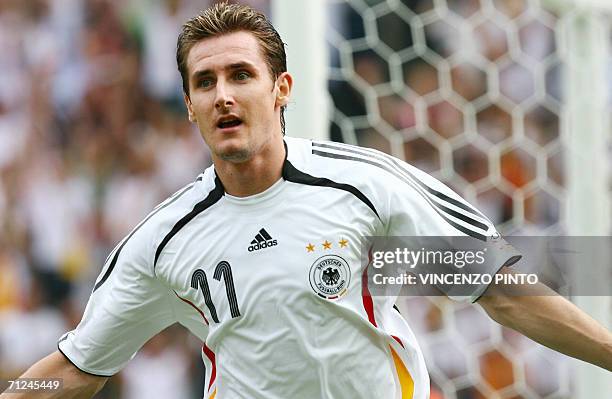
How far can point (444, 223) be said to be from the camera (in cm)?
256

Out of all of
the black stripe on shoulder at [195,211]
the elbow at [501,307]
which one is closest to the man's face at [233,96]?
the black stripe on shoulder at [195,211]

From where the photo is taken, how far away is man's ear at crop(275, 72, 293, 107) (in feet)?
8.98

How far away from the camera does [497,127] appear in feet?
15.1

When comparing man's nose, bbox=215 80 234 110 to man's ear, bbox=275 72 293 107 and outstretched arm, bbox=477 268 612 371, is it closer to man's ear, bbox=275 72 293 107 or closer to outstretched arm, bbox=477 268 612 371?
man's ear, bbox=275 72 293 107

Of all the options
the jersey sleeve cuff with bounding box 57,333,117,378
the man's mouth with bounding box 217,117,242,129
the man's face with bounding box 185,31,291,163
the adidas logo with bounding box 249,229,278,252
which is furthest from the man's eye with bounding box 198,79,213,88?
the jersey sleeve cuff with bounding box 57,333,117,378

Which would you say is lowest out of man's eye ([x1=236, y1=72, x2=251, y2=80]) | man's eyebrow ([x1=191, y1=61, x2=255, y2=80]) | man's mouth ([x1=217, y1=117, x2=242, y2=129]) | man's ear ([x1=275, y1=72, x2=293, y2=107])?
man's mouth ([x1=217, y1=117, x2=242, y2=129])

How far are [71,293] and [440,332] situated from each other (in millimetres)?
2079

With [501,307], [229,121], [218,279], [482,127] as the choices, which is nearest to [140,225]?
[218,279]

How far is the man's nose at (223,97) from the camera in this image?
2529mm

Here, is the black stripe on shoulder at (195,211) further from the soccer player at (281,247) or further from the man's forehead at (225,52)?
the man's forehead at (225,52)

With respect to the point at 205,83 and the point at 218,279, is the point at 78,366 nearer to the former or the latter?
the point at 218,279

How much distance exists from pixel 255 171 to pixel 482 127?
7.31 ft

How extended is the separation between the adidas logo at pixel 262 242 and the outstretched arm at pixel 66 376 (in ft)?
2.26

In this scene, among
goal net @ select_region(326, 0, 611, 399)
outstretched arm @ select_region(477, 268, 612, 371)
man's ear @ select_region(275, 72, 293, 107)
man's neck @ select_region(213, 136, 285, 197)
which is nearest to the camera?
outstretched arm @ select_region(477, 268, 612, 371)
